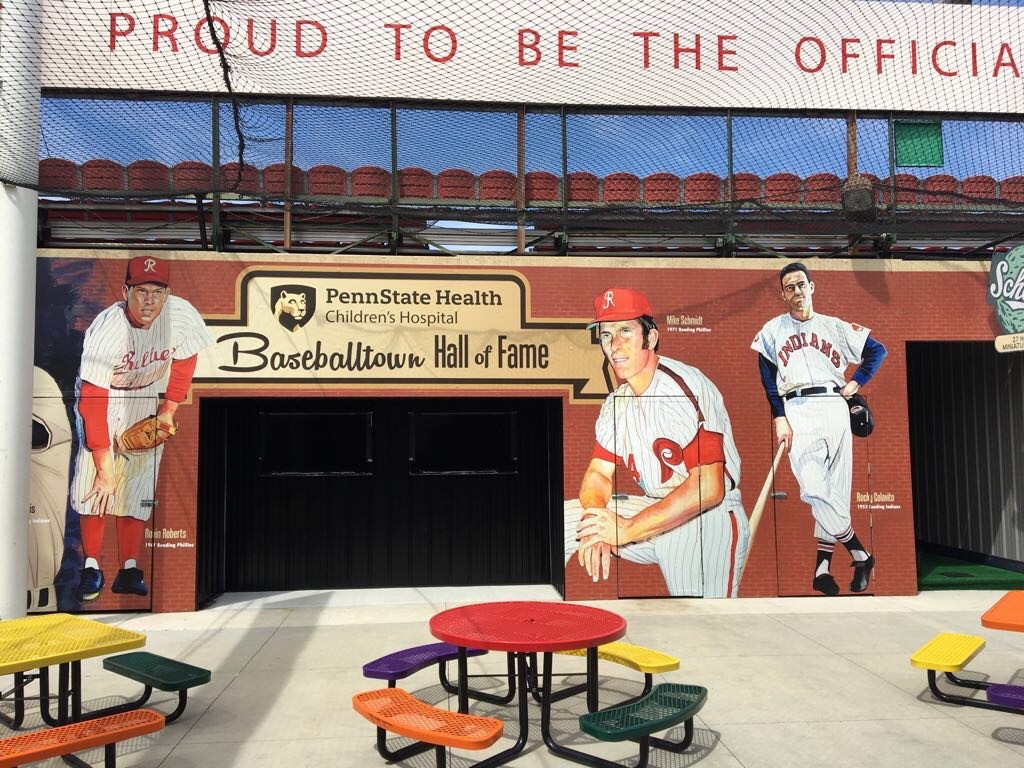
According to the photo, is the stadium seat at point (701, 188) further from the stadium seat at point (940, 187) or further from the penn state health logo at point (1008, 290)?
the penn state health logo at point (1008, 290)

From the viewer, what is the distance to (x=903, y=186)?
10984 mm

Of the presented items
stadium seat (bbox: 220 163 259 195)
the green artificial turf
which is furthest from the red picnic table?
stadium seat (bbox: 220 163 259 195)

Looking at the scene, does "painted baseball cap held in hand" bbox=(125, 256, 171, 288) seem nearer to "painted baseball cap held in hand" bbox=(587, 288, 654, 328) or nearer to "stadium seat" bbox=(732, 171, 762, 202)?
"painted baseball cap held in hand" bbox=(587, 288, 654, 328)

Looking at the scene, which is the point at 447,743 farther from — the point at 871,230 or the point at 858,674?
the point at 871,230

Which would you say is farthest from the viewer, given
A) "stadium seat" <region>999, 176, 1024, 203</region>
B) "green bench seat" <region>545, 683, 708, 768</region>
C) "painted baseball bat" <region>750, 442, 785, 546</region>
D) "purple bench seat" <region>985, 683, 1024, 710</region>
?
"stadium seat" <region>999, 176, 1024, 203</region>

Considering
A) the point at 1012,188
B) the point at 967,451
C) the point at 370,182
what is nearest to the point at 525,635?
the point at 370,182

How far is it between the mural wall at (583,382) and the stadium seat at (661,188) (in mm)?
1582

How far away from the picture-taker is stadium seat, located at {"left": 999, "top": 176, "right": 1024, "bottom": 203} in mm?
11766

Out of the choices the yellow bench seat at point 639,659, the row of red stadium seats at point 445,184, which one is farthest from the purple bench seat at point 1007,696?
the row of red stadium seats at point 445,184

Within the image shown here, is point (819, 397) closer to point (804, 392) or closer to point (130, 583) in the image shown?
point (804, 392)

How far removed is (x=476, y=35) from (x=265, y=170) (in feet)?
11.0

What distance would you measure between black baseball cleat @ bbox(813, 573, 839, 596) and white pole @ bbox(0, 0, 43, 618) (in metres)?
8.52

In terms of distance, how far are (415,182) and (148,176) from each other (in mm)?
3714

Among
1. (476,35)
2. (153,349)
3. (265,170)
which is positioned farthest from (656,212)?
(153,349)
